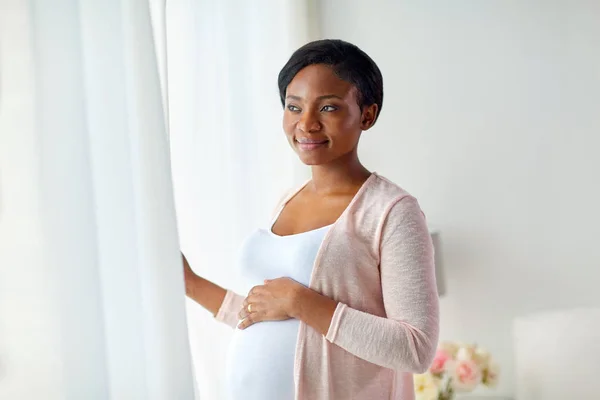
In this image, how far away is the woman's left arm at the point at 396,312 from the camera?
107cm

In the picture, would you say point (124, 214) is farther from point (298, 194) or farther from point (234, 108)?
point (234, 108)

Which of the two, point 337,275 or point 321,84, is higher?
point 321,84

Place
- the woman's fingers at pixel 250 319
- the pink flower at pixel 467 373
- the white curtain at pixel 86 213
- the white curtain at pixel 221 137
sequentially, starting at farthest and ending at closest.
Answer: the pink flower at pixel 467 373 → the white curtain at pixel 221 137 → the woman's fingers at pixel 250 319 → the white curtain at pixel 86 213

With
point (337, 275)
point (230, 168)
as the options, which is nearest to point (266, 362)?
point (337, 275)

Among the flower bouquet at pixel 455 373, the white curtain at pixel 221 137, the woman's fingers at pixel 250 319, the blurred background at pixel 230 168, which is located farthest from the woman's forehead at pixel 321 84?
the flower bouquet at pixel 455 373

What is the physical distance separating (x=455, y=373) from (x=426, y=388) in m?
0.09

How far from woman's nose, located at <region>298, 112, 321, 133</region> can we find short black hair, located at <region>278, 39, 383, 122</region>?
8 centimetres

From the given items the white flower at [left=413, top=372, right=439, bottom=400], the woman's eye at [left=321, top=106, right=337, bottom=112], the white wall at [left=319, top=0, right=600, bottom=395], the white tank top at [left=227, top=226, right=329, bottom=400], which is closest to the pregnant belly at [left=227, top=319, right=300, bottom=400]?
the white tank top at [left=227, top=226, right=329, bottom=400]

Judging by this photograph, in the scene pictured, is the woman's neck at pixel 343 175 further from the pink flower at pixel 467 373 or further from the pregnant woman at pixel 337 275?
the pink flower at pixel 467 373

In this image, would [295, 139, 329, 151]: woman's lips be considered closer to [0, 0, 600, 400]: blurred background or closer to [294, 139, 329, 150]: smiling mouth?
[294, 139, 329, 150]: smiling mouth

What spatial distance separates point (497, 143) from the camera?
7.23 feet

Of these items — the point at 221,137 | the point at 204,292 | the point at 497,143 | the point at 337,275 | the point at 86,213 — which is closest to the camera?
the point at 86,213

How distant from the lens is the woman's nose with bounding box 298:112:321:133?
116 cm

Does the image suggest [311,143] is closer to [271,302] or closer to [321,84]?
[321,84]
